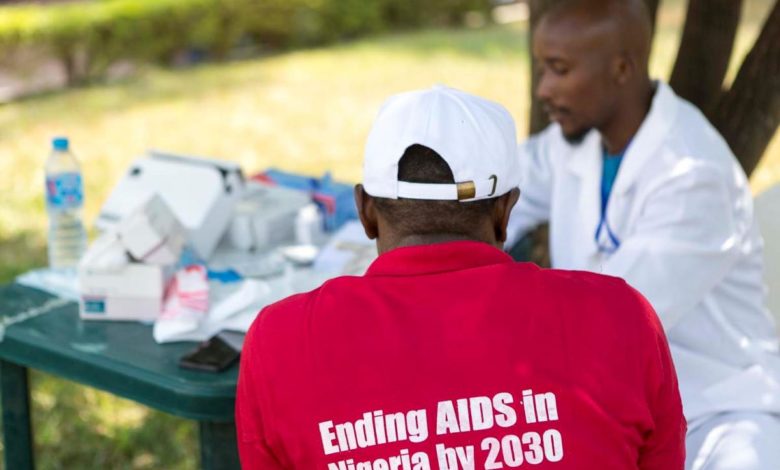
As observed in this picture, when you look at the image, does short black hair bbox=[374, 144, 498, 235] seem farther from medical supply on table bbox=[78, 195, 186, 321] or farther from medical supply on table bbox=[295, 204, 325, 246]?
medical supply on table bbox=[295, 204, 325, 246]

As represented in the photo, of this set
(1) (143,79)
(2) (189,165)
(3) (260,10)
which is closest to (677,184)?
(2) (189,165)

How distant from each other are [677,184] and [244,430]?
129 centimetres

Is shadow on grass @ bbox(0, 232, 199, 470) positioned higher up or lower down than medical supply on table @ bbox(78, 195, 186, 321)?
lower down

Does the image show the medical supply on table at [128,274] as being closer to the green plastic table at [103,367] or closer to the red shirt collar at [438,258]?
the green plastic table at [103,367]

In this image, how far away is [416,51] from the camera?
11312 millimetres

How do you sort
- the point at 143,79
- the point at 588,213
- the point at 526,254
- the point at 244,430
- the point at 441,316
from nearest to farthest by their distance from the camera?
the point at 441,316 → the point at 244,430 → the point at 588,213 → the point at 526,254 → the point at 143,79

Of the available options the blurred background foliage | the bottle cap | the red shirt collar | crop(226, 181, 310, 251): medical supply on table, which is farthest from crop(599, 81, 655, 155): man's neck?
the blurred background foliage

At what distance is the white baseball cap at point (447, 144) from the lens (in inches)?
63.8

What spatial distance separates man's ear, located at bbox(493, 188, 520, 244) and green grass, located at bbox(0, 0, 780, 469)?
2.35 meters

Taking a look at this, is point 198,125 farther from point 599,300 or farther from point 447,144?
point 599,300

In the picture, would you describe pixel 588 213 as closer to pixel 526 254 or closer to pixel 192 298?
pixel 526 254

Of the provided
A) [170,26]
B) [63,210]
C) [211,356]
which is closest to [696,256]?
[211,356]

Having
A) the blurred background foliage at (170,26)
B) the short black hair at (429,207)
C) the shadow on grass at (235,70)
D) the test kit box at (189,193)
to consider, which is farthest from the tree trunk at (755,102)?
the blurred background foliage at (170,26)

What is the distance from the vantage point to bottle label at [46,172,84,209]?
2959 mm
